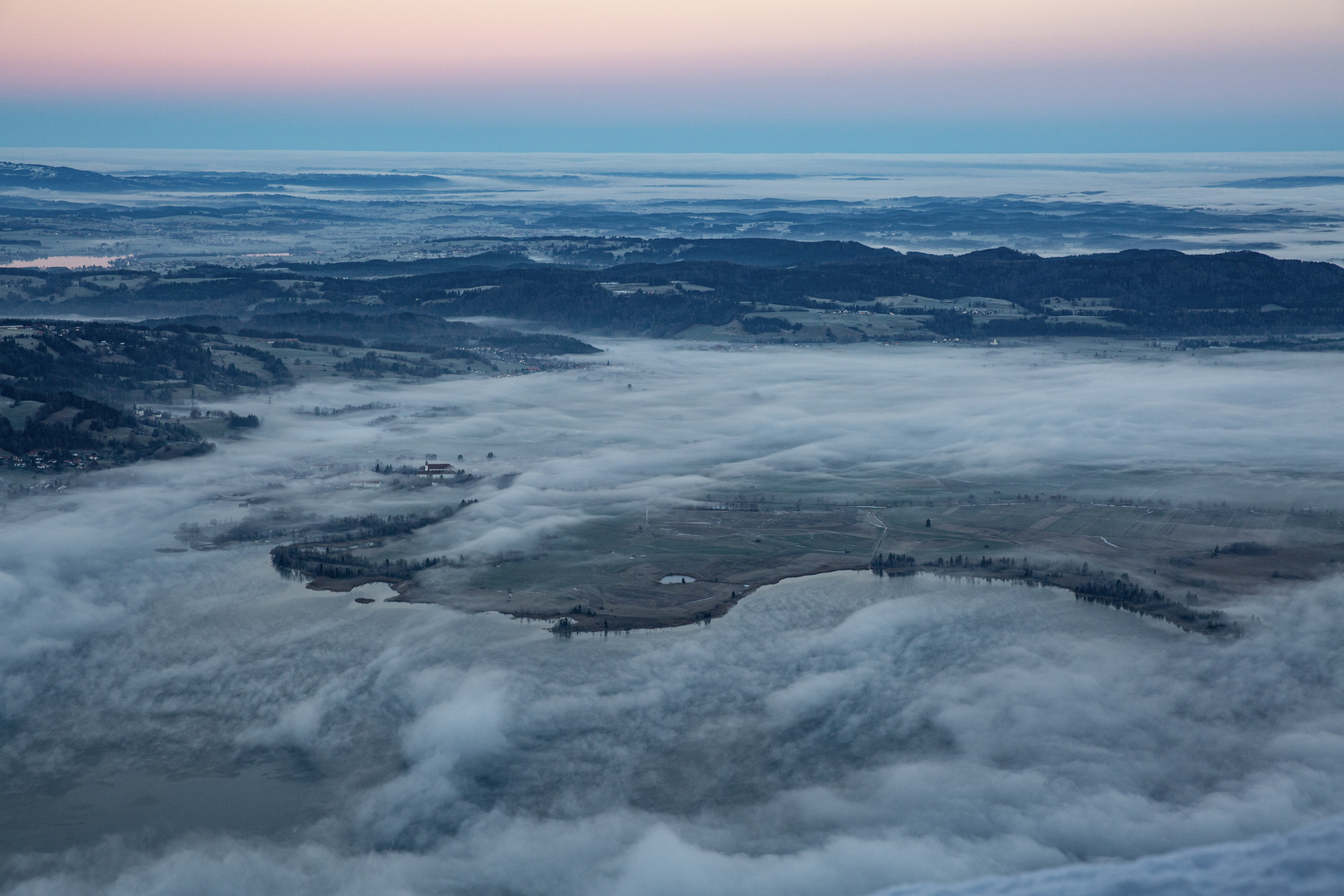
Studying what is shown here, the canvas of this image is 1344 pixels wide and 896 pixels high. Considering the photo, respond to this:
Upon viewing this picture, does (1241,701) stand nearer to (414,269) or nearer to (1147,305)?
(1147,305)

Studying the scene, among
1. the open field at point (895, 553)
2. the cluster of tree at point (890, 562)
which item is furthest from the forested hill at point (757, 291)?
the cluster of tree at point (890, 562)

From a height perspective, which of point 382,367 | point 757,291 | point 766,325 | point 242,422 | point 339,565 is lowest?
point 339,565

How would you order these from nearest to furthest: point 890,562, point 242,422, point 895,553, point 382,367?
1. point 890,562
2. point 895,553
3. point 242,422
4. point 382,367

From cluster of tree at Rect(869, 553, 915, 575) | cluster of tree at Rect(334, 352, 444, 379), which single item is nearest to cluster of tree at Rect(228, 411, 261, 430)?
cluster of tree at Rect(334, 352, 444, 379)

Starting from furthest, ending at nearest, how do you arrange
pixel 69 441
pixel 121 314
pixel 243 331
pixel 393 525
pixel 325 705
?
pixel 121 314 < pixel 243 331 < pixel 69 441 < pixel 393 525 < pixel 325 705

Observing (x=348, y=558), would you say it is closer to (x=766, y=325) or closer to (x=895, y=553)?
(x=895, y=553)

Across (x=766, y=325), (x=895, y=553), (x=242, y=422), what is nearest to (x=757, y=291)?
(x=766, y=325)

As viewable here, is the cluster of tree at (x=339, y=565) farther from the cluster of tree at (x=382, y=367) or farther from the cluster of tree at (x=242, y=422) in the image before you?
the cluster of tree at (x=382, y=367)

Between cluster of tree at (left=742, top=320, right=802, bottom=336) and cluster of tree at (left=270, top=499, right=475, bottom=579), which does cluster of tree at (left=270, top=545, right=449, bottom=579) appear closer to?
cluster of tree at (left=270, top=499, right=475, bottom=579)

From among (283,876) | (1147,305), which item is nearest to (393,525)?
(283,876)

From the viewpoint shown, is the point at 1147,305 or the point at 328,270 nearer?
the point at 1147,305
